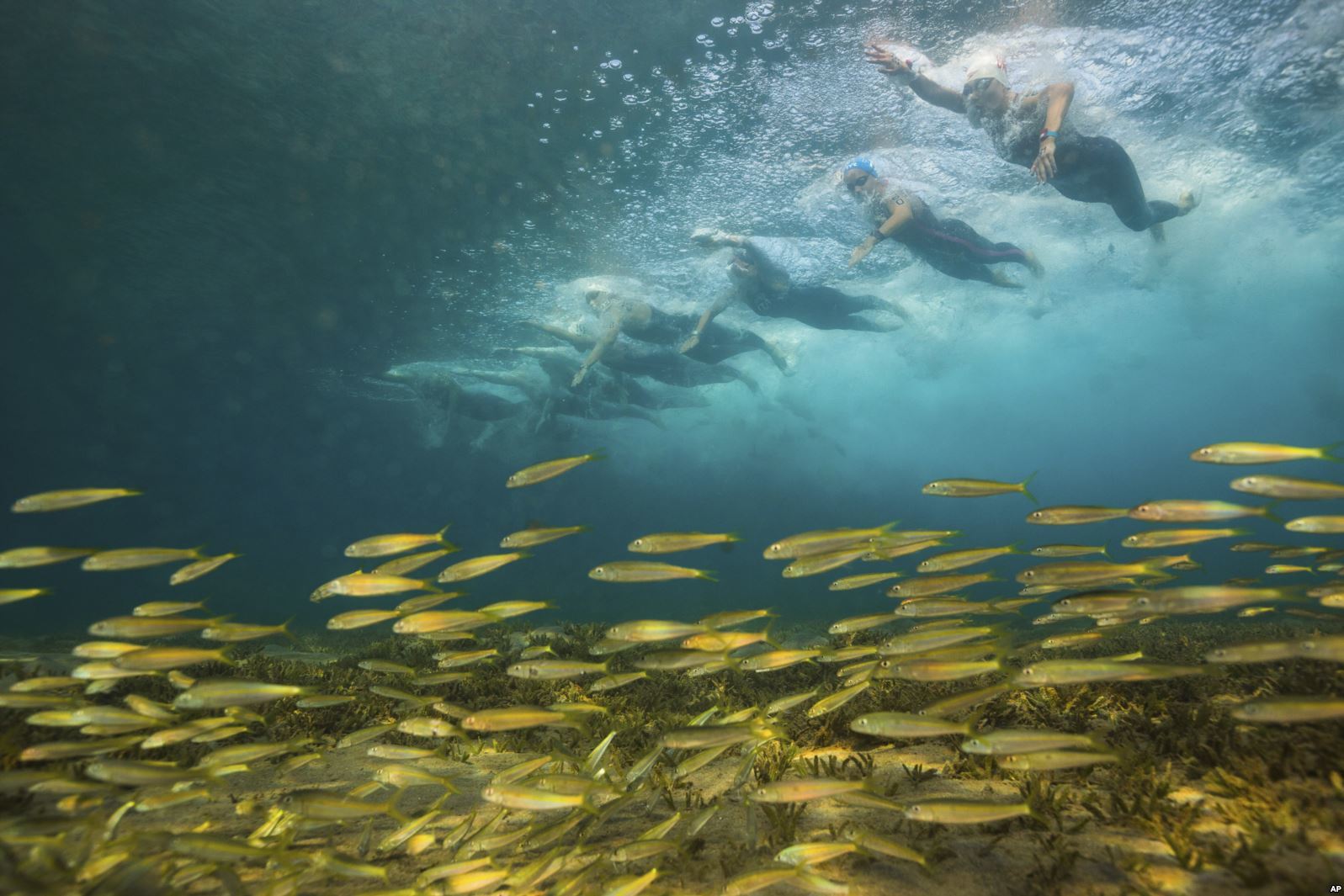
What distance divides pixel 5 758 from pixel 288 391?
37961 millimetres

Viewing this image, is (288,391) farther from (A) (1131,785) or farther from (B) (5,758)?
(A) (1131,785)

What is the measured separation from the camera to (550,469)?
488 cm

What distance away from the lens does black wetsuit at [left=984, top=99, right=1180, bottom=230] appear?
1282 cm

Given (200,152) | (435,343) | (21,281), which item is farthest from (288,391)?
(200,152)

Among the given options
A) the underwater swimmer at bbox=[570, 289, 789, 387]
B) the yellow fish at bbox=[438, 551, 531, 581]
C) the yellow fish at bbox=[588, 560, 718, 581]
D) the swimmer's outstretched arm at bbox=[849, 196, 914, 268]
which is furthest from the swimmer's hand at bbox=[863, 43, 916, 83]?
the underwater swimmer at bbox=[570, 289, 789, 387]

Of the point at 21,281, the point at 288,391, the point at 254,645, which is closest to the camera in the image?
the point at 254,645

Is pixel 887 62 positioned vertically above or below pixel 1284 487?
above

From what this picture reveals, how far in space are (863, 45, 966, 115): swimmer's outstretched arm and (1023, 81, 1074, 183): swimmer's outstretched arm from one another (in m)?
1.83

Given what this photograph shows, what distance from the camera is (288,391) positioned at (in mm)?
35938

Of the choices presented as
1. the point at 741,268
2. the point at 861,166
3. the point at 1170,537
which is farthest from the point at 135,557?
the point at 741,268

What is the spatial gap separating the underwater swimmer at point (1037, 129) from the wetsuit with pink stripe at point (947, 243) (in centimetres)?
292

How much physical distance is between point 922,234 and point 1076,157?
15.9 ft

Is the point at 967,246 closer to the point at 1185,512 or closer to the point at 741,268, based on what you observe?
the point at 741,268

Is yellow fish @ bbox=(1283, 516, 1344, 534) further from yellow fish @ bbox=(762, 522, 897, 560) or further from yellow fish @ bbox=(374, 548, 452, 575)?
yellow fish @ bbox=(374, 548, 452, 575)
